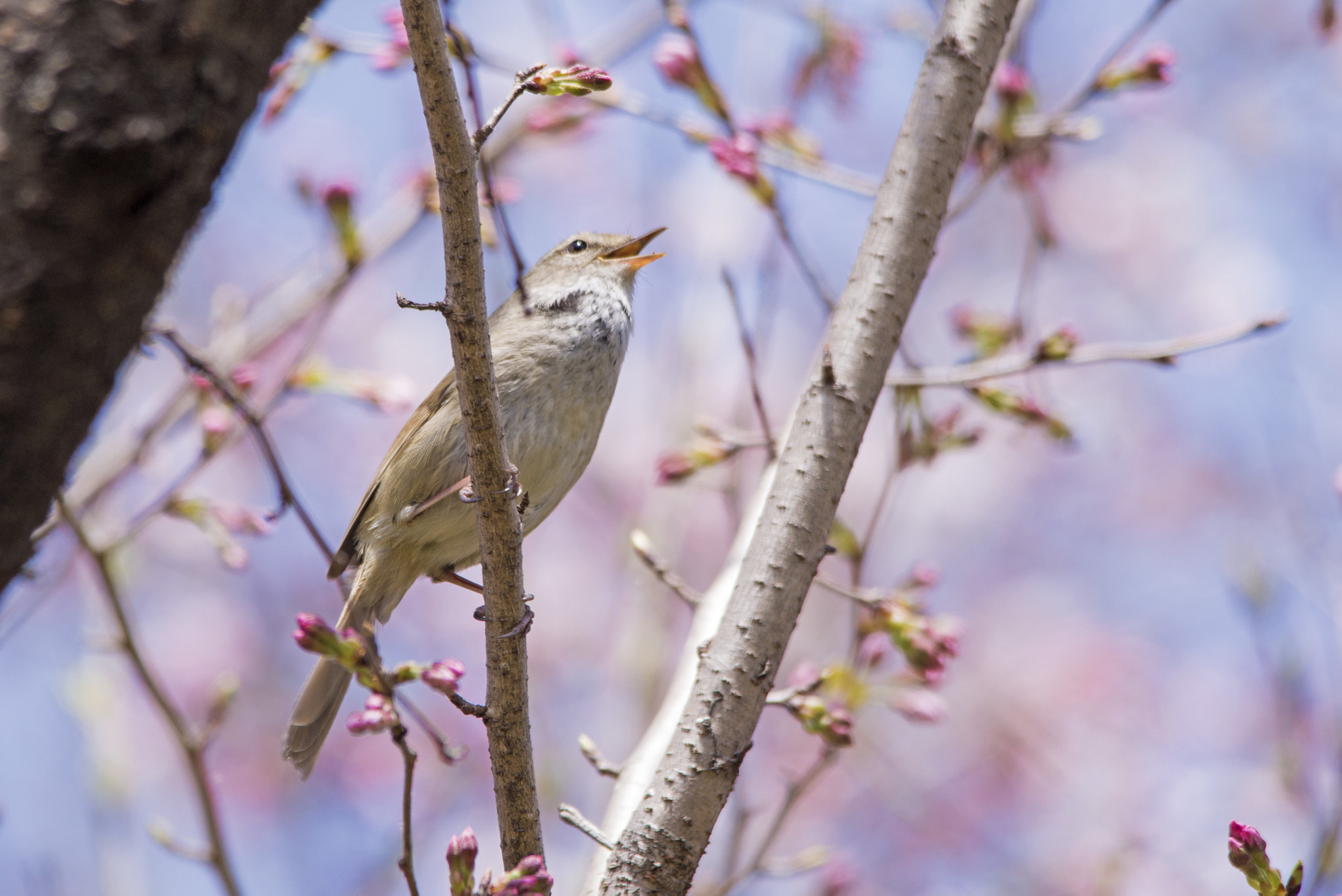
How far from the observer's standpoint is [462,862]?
1.95 meters

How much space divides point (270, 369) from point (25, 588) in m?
3.39

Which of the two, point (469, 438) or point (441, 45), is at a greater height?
point (441, 45)

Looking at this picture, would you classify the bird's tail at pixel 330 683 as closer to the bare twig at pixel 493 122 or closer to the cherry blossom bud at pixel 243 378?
the cherry blossom bud at pixel 243 378

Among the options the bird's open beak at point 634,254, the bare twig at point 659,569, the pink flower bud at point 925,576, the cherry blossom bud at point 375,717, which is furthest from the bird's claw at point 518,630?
the bird's open beak at point 634,254

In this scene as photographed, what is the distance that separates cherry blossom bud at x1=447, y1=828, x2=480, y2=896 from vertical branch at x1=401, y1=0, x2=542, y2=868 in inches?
6.3

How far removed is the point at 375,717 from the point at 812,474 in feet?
3.46

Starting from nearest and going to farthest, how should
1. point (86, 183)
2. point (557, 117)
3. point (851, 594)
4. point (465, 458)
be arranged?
point (86, 183), point (851, 594), point (465, 458), point (557, 117)

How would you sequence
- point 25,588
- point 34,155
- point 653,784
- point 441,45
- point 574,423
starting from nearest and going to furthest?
1. point 34,155
2. point 441,45
3. point 653,784
4. point 574,423
5. point 25,588

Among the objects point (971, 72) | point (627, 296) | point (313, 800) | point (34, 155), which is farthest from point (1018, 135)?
point (313, 800)

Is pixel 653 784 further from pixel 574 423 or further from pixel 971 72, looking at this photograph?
pixel 971 72

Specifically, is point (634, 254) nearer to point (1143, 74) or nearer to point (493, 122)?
point (1143, 74)

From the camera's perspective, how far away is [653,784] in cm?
227

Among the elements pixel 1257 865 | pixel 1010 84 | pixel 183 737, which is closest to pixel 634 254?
pixel 1010 84

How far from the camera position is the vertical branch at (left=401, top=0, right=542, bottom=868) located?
6.02 ft
